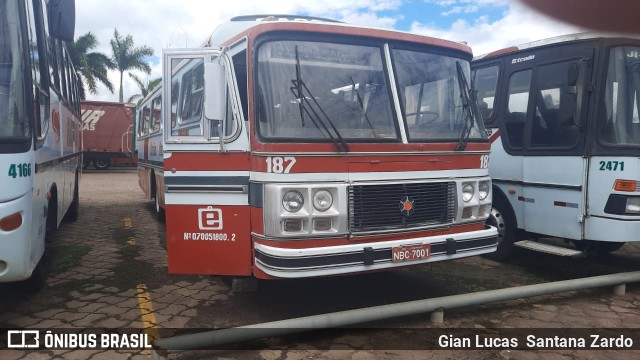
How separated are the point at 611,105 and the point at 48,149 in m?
6.26

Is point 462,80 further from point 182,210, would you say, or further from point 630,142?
point 182,210

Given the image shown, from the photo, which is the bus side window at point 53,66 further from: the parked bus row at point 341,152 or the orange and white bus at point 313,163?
the orange and white bus at point 313,163

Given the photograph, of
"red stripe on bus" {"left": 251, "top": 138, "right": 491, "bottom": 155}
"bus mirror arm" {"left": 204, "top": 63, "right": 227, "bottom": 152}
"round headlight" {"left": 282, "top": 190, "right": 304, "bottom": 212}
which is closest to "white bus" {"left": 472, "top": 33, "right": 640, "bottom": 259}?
"red stripe on bus" {"left": 251, "top": 138, "right": 491, "bottom": 155}

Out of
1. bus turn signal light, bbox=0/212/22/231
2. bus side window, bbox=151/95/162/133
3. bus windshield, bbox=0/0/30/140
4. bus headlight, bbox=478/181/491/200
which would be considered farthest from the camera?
bus side window, bbox=151/95/162/133

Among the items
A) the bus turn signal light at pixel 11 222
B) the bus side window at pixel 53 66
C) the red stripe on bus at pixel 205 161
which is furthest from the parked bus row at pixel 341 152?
the bus side window at pixel 53 66

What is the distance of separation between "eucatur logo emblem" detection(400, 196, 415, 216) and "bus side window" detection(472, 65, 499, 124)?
3.24 meters

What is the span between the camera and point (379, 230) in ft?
14.4

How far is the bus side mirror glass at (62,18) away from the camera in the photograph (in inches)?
165

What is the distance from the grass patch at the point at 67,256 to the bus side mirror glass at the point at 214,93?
3427 millimetres

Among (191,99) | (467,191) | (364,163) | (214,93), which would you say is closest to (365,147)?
(364,163)

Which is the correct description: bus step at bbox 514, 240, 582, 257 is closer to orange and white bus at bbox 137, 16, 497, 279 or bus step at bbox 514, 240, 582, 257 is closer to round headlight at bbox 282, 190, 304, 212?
orange and white bus at bbox 137, 16, 497, 279

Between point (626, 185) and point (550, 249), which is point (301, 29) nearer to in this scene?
point (626, 185)

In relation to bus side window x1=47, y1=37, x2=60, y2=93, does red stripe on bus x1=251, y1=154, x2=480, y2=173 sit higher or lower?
lower

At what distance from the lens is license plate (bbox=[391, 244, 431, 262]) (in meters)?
4.31
